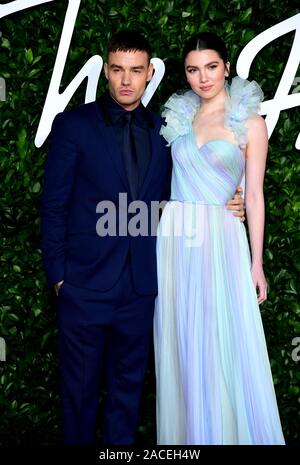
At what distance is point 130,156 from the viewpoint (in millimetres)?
3352

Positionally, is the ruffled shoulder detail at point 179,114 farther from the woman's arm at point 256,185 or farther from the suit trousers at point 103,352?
the suit trousers at point 103,352

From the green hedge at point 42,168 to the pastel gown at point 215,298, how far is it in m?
0.57

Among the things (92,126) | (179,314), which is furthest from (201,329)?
(92,126)

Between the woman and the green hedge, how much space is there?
546mm

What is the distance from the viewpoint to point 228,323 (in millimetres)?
3369

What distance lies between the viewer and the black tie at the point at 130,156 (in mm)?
3334

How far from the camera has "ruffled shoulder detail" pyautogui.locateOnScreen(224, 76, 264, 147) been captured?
3314 mm

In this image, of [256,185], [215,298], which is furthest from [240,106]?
[215,298]

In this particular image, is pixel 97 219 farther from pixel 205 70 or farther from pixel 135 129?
pixel 205 70

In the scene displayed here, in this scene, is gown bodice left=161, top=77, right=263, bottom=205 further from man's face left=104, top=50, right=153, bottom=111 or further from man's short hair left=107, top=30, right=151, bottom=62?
man's short hair left=107, top=30, right=151, bottom=62

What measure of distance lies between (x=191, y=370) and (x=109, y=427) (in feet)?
1.60

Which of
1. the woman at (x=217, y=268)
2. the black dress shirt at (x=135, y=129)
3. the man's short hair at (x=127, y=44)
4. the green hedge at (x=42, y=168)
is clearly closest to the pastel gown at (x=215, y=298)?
the woman at (x=217, y=268)
